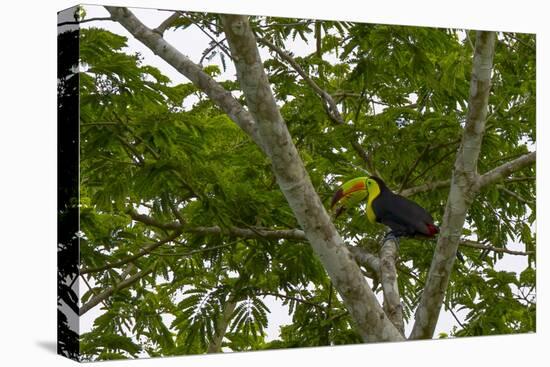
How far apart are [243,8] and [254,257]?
172 cm

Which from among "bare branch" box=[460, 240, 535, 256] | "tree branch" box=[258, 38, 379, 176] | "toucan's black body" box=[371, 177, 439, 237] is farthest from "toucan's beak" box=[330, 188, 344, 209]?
"bare branch" box=[460, 240, 535, 256]

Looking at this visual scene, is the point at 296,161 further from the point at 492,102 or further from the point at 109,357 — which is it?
the point at 492,102

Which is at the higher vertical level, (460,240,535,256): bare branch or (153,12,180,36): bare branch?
(153,12,180,36): bare branch

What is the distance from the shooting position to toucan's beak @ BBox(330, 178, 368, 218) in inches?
262

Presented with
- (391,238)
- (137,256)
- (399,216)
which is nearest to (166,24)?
(137,256)

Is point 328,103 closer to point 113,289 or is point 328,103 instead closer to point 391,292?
point 391,292

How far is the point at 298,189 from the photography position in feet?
18.0

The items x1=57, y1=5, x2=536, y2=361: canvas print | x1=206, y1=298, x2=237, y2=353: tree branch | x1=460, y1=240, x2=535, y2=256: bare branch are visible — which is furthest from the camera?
x1=460, y1=240, x2=535, y2=256: bare branch

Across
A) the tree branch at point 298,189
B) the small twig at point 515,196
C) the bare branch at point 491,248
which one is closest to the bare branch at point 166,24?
the tree branch at point 298,189

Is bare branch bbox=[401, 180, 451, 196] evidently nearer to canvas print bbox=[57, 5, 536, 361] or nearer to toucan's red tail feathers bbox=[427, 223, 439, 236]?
canvas print bbox=[57, 5, 536, 361]

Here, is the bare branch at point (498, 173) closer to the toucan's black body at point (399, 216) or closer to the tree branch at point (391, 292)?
the toucan's black body at point (399, 216)

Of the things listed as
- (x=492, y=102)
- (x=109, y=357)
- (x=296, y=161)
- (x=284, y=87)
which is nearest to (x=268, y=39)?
(x=284, y=87)

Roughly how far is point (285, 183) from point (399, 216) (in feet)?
4.54

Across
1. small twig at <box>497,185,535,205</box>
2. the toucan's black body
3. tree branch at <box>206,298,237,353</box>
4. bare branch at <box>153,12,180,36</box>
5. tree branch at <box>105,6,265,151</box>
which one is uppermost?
bare branch at <box>153,12,180,36</box>
